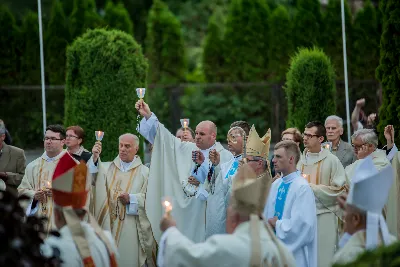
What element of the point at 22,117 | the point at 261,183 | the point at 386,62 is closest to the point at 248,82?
the point at 22,117

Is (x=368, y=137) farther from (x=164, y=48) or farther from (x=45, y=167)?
(x=164, y=48)

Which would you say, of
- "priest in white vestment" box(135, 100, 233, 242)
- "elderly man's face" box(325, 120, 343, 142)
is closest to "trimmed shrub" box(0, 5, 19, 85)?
"priest in white vestment" box(135, 100, 233, 242)

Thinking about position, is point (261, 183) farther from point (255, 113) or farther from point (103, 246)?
point (255, 113)

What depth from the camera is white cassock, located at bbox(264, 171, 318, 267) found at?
918cm

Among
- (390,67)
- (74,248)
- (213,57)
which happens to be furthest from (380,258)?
(213,57)

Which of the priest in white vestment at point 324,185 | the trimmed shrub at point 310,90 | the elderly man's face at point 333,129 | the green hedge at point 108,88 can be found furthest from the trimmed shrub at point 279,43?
the priest in white vestment at point 324,185

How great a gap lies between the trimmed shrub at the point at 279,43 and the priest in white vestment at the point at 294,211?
14188 mm

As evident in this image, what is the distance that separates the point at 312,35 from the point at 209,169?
1229cm

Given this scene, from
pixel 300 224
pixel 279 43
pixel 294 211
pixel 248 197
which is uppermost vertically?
pixel 279 43

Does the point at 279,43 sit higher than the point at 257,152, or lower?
higher

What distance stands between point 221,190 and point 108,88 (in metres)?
4.43

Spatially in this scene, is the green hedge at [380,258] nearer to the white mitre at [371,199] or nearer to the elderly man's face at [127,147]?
the white mitre at [371,199]

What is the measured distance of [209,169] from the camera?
11.3 meters

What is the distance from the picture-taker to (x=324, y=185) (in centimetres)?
1138
